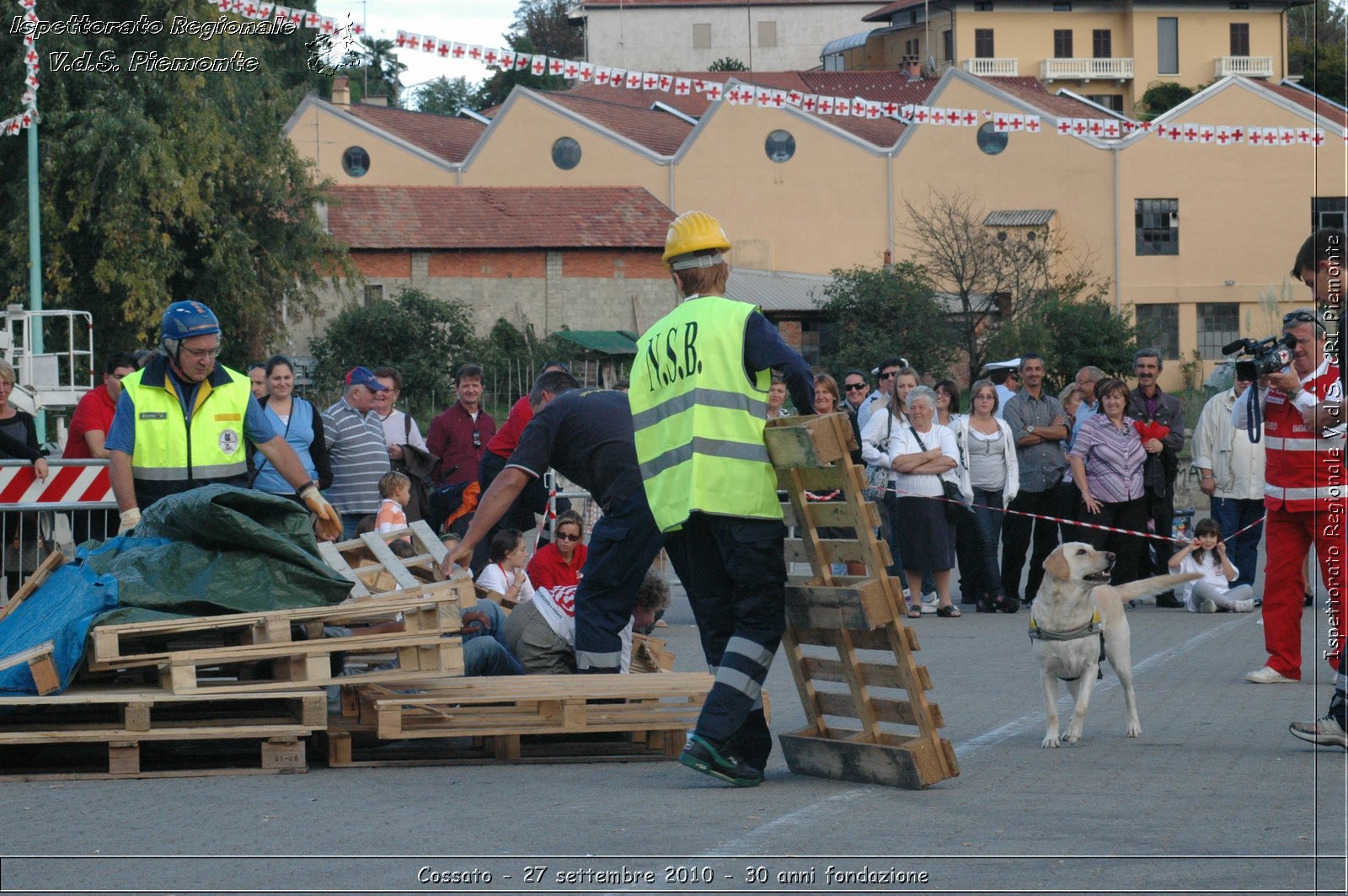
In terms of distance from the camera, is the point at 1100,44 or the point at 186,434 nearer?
the point at 186,434

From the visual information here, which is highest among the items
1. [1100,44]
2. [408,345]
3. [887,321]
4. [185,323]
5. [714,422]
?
[1100,44]

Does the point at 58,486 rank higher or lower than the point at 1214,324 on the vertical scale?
lower

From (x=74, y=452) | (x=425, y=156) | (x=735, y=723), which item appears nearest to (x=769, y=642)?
(x=735, y=723)

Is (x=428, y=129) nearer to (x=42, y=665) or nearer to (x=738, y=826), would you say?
(x=42, y=665)

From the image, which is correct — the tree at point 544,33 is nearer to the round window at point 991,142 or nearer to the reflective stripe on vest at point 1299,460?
the round window at point 991,142

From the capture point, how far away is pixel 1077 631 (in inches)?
316

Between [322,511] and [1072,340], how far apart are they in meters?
42.1

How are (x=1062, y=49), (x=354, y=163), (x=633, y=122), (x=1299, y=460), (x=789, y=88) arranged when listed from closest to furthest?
1. (x=1299, y=460)
2. (x=354, y=163)
3. (x=633, y=122)
4. (x=789, y=88)
5. (x=1062, y=49)

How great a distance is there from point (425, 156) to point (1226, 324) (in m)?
31.1

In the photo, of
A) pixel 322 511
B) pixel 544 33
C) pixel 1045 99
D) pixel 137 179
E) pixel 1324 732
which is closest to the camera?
pixel 1324 732

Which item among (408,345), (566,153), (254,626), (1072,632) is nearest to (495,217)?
(566,153)

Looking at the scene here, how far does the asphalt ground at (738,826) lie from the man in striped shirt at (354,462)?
5102 mm

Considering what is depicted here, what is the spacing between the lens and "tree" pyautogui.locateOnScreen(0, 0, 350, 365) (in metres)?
31.2

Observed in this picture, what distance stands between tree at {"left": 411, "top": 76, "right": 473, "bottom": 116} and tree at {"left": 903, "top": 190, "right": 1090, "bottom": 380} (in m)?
52.2
